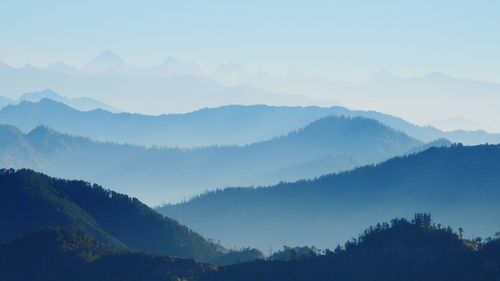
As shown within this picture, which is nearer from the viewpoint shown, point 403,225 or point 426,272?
point 426,272

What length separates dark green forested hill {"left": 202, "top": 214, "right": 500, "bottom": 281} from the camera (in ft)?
592

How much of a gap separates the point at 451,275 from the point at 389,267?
45.4 ft

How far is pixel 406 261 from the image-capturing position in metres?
190

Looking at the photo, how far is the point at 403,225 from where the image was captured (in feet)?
649

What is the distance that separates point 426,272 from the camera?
18425cm

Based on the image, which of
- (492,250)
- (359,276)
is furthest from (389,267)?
(492,250)

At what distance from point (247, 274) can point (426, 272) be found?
3512 centimetres

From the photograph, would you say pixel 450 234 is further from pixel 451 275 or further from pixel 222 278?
pixel 222 278

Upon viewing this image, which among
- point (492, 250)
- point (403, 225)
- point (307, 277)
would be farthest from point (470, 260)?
point (307, 277)

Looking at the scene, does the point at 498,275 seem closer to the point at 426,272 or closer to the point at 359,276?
the point at 426,272

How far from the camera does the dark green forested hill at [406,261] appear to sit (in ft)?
592

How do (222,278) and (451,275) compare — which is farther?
(222,278)

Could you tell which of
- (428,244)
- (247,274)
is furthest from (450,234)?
(247,274)

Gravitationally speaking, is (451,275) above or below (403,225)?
below
